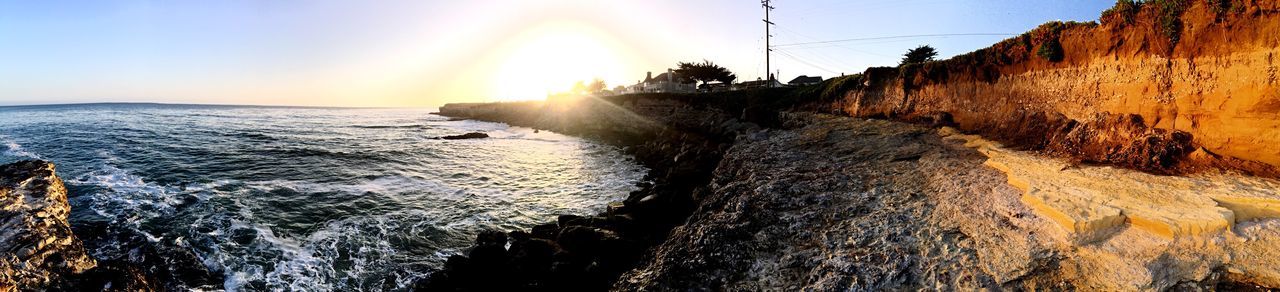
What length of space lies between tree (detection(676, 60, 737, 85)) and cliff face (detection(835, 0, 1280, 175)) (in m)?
40.9

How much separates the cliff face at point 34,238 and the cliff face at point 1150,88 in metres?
18.9

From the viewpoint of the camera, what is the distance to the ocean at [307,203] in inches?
378

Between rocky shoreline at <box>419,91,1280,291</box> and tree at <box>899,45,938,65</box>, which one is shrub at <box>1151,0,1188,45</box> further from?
tree at <box>899,45,938,65</box>

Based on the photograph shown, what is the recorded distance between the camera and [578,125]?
1898 inches

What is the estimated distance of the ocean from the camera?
31.5 feet

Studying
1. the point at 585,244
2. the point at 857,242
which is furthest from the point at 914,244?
the point at 585,244

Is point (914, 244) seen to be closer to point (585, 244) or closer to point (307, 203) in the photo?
point (585, 244)

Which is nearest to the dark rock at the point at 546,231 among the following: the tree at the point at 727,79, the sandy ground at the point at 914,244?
the sandy ground at the point at 914,244

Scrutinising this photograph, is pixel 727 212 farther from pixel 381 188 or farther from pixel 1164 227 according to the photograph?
pixel 381 188

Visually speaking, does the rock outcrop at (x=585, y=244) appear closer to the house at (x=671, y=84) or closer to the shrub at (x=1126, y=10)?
the shrub at (x=1126, y=10)

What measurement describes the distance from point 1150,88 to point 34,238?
21385mm

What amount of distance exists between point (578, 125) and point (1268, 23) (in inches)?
1737

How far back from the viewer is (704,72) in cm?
5531

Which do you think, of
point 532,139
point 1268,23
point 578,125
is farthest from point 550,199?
point 578,125
